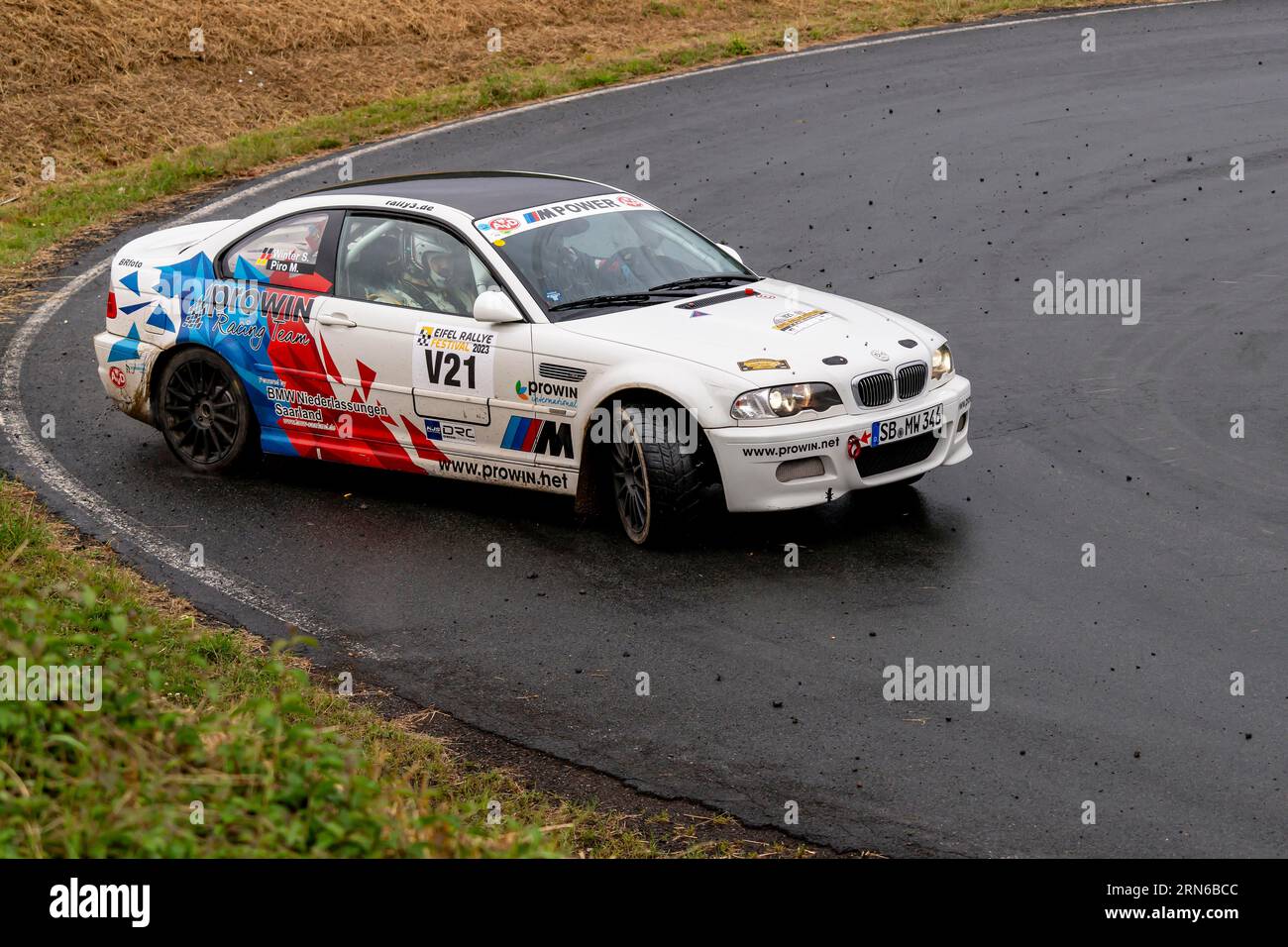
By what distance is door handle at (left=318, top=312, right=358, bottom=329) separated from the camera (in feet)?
30.6

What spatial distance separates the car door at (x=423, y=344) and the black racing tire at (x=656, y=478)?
0.65 m

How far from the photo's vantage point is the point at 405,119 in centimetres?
1938

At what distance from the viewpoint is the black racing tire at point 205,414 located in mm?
9930

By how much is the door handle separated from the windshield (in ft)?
3.12

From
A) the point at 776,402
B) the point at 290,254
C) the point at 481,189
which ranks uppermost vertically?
the point at 481,189

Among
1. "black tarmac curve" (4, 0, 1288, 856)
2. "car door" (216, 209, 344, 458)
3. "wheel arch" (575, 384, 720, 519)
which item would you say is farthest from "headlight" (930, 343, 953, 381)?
"car door" (216, 209, 344, 458)

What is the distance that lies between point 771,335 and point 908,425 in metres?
0.87

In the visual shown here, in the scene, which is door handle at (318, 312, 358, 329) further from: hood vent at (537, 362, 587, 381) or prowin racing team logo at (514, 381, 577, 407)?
hood vent at (537, 362, 587, 381)

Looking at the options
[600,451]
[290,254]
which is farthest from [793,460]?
[290,254]

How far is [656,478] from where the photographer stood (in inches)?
329

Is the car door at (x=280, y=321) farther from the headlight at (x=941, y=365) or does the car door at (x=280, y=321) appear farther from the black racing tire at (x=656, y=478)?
the headlight at (x=941, y=365)

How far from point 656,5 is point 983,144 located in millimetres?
8637

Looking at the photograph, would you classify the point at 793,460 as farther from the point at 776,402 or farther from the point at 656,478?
the point at 656,478
